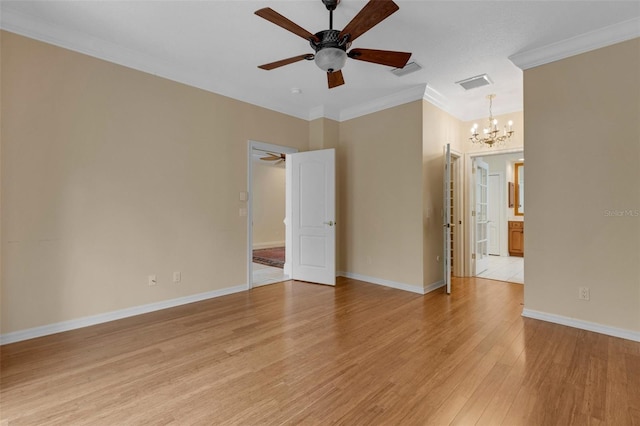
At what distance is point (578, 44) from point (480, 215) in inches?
127

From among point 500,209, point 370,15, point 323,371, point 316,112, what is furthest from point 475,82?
point 500,209

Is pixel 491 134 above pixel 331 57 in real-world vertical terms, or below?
below

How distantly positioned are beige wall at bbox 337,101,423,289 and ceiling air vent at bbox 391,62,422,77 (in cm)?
67

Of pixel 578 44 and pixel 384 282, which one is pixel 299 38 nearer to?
pixel 578 44

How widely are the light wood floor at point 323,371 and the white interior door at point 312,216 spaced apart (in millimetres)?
1362

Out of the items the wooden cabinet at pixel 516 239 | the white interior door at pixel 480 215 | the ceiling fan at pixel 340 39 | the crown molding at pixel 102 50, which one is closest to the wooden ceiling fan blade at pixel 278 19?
the ceiling fan at pixel 340 39

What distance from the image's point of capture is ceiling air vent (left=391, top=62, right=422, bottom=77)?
3578 mm

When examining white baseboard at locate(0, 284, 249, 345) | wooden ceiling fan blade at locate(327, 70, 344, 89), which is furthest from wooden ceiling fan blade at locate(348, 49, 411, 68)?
white baseboard at locate(0, 284, 249, 345)

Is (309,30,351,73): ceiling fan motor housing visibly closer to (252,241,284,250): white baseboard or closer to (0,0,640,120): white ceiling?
(0,0,640,120): white ceiling

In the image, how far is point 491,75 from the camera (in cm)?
381

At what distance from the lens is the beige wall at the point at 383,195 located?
438 centimetres

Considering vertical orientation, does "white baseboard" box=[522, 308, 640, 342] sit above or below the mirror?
below

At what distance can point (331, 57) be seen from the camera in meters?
2.46

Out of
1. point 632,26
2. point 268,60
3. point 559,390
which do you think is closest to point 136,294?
point 268,60
